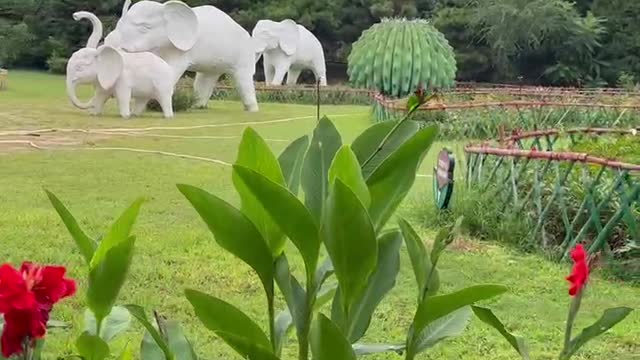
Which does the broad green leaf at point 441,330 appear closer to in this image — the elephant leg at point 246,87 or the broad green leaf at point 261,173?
the broad green leaf at point 261,173

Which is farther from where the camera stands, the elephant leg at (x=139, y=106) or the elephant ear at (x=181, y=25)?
the elephant ear at (x=181, y=25)

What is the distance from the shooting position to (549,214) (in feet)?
16.8

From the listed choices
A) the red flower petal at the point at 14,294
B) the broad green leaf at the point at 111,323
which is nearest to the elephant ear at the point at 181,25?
the broad green leaf at the point at 111,323

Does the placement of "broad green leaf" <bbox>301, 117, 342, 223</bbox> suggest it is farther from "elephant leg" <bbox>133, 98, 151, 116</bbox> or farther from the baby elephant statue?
"elephant leg" <bbox>133, 98, 151, 116</bbox>

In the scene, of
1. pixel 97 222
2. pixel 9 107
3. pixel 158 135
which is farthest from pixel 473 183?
pixel 9 107

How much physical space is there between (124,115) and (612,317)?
40.0 ft

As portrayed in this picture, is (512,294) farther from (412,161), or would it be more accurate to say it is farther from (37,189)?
(37,189)

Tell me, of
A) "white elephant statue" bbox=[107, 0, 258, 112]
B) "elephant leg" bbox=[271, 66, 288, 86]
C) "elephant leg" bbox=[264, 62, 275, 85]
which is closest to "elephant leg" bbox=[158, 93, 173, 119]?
"white elephant statue" bbox=[107, 0, 258, 112]

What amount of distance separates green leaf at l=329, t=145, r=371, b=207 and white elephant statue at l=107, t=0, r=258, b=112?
13284 millimetres

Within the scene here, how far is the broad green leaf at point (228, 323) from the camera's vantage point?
112cm

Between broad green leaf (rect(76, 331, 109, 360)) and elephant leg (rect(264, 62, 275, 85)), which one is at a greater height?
broad green leaf (rect(76, 331, 109, 360))

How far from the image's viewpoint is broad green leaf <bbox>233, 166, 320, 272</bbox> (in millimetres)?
1077

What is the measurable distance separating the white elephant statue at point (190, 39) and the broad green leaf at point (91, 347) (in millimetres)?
13165

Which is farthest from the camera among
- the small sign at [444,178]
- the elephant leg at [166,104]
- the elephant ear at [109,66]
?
the elephant leg at [166,104]
